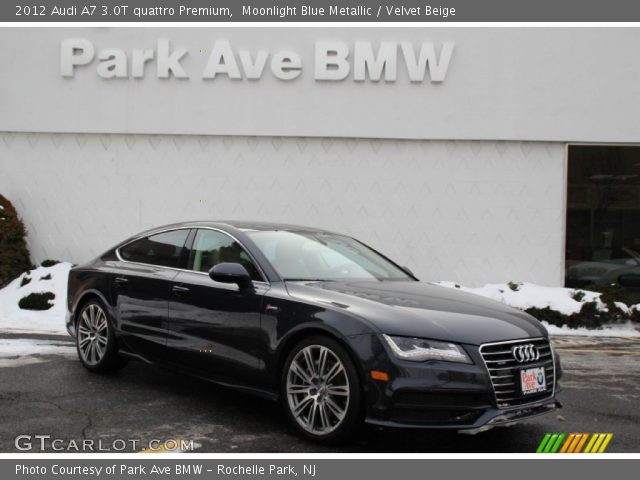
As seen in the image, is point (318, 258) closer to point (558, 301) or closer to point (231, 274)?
point (231, 274)

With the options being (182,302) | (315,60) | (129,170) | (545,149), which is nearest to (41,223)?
(129,170)

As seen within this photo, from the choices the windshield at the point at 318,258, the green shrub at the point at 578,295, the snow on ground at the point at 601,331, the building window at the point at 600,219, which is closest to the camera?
the windshield at the point at 318,258

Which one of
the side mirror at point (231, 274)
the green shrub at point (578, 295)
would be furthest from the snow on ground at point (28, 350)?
the green shrub at point (578, 295)

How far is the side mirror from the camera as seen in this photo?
16.2 feet

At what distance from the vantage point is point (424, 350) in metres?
4.12

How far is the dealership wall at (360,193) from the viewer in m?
12.4

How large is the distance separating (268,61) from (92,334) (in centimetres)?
744

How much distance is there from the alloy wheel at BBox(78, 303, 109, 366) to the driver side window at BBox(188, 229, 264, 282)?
125 centimetres

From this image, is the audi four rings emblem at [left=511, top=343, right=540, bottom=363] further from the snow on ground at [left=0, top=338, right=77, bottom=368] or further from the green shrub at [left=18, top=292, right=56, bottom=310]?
the green shrub at [left=18, top=292, right=56, bottom=310]

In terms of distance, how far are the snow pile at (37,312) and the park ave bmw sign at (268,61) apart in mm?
3726

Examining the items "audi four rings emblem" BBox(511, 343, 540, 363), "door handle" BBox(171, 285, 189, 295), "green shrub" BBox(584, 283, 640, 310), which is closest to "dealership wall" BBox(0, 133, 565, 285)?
"green shrub" BBox(584, 283, 640, 310)

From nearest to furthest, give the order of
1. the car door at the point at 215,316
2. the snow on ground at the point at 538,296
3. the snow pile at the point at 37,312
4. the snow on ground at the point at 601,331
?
the car door at the point at 215,316, the snow pile at the point at 37,312, the snow on ground at the point at 601,331, the snow on ground at the point at 538,296

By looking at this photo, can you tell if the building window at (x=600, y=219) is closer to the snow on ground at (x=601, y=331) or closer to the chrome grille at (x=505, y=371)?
the snow on ground at (x=601, y=331)

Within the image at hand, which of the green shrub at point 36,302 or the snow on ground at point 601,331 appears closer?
the snow on ground at point 601,331
